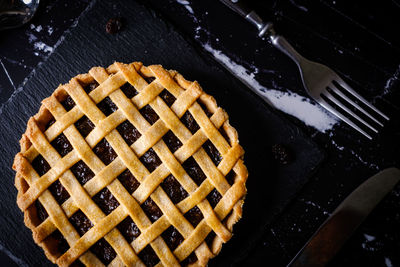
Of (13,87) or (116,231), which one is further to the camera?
(13,87)

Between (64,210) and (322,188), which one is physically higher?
(64,210)

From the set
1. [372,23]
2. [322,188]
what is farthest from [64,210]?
[372,23]

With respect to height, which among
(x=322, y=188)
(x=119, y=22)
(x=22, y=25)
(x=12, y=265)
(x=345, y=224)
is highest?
(x=22, y=25)

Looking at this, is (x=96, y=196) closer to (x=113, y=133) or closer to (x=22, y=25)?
(x=113, y=133)

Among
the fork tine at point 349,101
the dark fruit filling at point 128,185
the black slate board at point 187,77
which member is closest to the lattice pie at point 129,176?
the dark fruit filling at point 128,185

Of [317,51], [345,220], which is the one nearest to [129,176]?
[345,220]

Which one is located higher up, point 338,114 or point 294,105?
point 294,105

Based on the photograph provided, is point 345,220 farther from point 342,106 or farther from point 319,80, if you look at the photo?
point 319,80
